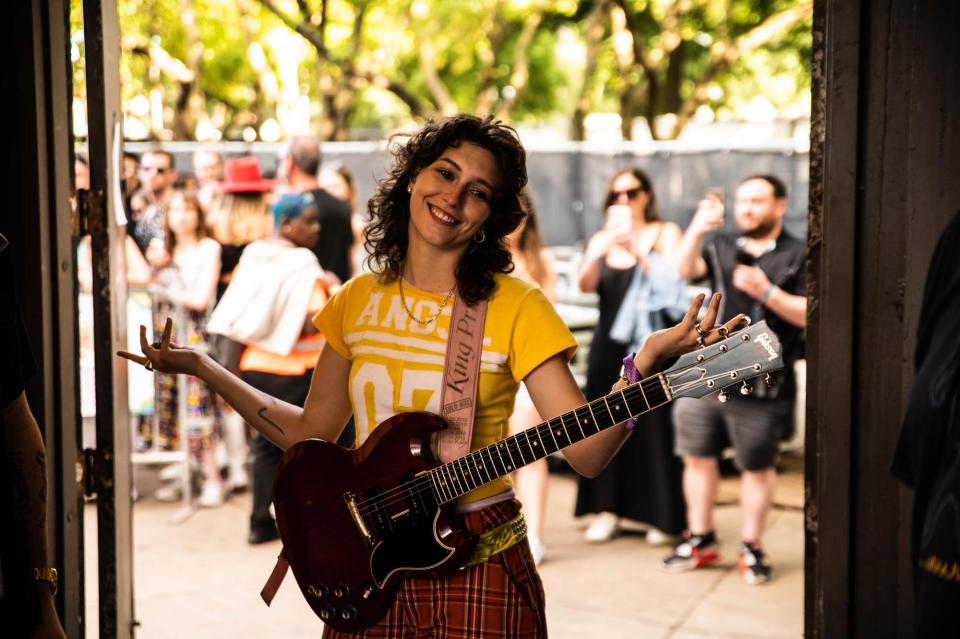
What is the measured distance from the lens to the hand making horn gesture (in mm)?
2189

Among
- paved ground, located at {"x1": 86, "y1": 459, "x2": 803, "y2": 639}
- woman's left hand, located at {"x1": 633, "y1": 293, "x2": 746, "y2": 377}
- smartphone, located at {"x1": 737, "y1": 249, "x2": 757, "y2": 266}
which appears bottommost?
paved ground, located at {"x1": 86, "y1": 459, "x2": 803, "y2": 639}

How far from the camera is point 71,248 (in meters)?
3.21

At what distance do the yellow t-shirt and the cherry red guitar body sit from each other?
0.10 meters

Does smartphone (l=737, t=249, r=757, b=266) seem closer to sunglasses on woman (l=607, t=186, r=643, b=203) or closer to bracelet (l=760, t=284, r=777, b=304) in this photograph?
bracelet (l=760, t=284, r=777, b=304)

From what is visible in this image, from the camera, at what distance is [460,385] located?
250cm

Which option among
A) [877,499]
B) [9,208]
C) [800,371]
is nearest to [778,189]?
[877,499]

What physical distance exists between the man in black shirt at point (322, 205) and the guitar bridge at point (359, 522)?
4.44 metres

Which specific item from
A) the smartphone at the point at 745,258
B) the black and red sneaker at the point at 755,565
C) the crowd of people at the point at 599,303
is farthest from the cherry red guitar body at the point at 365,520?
the smartphone at the point at 745,258

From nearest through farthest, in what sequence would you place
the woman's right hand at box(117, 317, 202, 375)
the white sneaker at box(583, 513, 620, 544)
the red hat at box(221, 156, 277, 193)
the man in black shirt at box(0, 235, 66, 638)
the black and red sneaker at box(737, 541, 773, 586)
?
the man in black shirt at box(0, 235, 66, 638) < the woman's right hand at box(117, 317, 202, 375) < the black and red sneaker at box(737, 541, 773, 586) < the white sneaker at box(583, 513, 620, 544) < the red hat at box(221, 156, 277, 193)

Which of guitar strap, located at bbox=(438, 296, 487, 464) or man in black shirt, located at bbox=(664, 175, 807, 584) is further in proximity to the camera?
man in black shirt, located at bbox=(664, 175, 807, 584)

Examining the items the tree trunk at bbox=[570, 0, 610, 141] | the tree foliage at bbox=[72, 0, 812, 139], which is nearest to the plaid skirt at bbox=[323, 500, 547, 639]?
the tree foliage at bbox=[72, 0, 812, 139]

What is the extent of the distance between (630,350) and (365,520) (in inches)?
161

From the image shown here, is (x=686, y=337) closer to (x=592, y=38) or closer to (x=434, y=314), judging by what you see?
(x=434, y=314)

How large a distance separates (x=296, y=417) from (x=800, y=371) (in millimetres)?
8937
